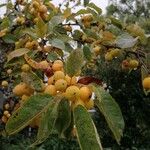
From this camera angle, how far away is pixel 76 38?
1.34 meters

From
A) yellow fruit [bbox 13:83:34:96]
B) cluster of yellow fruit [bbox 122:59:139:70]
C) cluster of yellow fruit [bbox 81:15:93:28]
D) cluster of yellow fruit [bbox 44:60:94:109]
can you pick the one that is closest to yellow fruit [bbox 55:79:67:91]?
cluster of yellow fruit [bbox 44:60:94:109]

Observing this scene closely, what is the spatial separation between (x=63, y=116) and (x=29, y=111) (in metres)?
0.06

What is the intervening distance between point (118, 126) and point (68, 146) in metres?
3.35

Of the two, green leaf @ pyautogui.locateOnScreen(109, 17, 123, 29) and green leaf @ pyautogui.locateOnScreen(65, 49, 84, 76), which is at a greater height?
green leaf @ pyautogui.locateOnScreen(109, 17, 123, 29)

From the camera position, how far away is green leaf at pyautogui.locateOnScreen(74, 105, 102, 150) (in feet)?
2.09

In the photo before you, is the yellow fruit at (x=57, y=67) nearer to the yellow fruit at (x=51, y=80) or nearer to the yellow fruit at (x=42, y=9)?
the yellow fruit at (x=51, y=80)

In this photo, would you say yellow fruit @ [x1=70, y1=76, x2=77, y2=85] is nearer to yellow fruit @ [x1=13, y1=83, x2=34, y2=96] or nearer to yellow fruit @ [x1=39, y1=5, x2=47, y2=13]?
yellow fruit @ [x1=13, y1=83, x2=34, y2=96]

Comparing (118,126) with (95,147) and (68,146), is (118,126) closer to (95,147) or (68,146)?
(95,147)

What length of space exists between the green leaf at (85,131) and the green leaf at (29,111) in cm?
6

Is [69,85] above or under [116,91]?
above

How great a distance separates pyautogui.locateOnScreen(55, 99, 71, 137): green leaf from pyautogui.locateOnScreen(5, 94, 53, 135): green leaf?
2cm

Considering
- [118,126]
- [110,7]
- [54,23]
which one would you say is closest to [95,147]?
[118,126]

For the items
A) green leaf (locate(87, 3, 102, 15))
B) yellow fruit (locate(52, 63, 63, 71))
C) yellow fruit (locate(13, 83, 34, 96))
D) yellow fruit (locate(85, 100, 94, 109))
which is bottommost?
yellow fruit (locate(85, 100, 94, 109))

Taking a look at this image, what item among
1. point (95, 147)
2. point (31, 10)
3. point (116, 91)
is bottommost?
point (116, 91)
